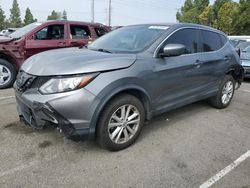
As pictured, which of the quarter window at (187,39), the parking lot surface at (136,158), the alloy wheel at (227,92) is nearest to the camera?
the parking lot surface at (136,158)

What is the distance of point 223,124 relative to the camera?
15.6 ft

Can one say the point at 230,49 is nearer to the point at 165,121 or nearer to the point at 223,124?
the point at 223,124

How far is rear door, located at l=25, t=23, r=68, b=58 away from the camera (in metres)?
6.98

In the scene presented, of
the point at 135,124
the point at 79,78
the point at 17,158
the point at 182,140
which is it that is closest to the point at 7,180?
the point at 17,158

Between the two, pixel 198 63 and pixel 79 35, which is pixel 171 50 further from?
pixel 79 35

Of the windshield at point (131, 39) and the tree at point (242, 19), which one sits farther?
the tree at point (242, 19)

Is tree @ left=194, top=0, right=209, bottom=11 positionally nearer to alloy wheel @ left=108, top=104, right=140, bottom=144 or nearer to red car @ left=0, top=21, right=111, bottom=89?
red car @ left=0, top=21, right=111, bottom=89

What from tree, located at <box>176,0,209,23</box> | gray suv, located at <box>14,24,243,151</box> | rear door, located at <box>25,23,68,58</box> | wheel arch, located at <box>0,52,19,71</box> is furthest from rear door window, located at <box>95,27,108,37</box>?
tree, located at <box>176,0,209,23</box>

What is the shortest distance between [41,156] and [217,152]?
228 centimetres

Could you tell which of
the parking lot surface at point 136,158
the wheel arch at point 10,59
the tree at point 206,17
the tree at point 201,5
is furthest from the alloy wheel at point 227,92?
the tree at point 201,5

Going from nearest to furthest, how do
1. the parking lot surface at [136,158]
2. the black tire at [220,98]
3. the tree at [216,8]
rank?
the parking lot surface at [136,158], the black tire at [220,98], the tree at [216,8]

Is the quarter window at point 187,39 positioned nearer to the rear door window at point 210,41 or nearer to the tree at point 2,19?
the rear door window at point 210,41

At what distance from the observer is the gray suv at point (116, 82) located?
9.98 feet

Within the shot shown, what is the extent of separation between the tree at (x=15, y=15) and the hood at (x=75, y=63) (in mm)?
58838
